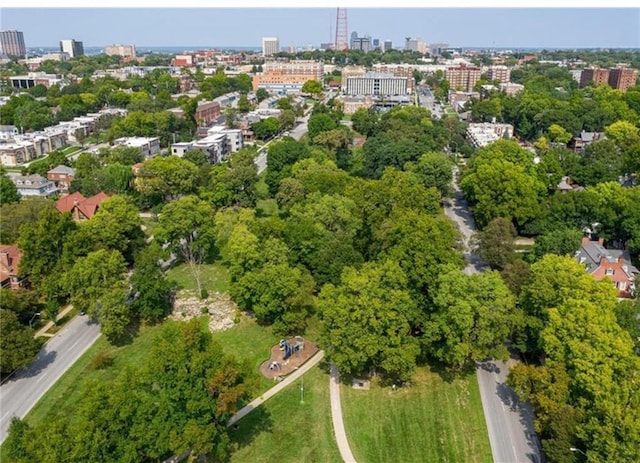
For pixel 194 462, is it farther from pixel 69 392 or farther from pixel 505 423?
pixel 505 423

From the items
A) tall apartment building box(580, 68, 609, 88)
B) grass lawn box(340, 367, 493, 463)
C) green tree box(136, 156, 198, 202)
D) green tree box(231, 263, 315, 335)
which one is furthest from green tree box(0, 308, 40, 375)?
tall apartment building box(580, 68, 609, 88)

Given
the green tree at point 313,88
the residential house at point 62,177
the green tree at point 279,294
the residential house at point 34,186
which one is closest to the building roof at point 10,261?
the green tree at point 279,294

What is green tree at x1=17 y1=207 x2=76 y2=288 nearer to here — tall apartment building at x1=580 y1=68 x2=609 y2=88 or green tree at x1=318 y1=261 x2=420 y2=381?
green tree at x1=318 y1=261 x2=420 y2=381

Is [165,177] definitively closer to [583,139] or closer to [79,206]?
[79,206]

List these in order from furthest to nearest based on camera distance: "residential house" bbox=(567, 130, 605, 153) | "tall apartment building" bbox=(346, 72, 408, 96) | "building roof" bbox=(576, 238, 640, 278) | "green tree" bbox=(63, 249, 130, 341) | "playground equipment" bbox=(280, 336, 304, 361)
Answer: "tall apartment building" bbox=(346, 72, 408, 96)
"residential house" bbox=(567, 130, 605, 153)
"building roof" bbox=(576, 238, 640, 278)
"green tree" bbox=(63, 249, 130, 341)
"playground equipment" bbox=(280, 336, 304, 361)

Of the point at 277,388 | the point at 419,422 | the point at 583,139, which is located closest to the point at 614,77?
the point at 583,139
